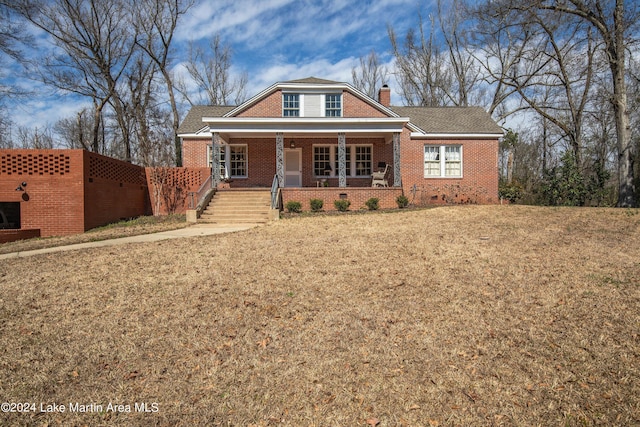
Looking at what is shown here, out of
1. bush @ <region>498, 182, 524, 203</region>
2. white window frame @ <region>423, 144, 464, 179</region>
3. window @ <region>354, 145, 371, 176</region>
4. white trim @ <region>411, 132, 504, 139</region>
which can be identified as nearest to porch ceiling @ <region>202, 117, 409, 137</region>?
white trim @ <region>411, 132, 504, 139</region>

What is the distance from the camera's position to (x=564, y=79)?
21109mm

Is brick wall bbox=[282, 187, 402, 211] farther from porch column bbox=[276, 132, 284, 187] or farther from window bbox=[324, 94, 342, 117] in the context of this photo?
window bbox=[324, 94, 342, 117]

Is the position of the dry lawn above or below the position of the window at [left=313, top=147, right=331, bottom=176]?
below

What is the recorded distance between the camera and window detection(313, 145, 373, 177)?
1922 cm

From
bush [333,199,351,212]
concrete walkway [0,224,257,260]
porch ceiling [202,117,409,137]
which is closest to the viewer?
concrete walkway [0,224,257,260]

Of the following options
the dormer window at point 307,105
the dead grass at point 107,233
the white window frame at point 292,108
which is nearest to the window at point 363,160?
the dormer window at point 307,105

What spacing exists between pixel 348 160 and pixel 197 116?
30.0 ft

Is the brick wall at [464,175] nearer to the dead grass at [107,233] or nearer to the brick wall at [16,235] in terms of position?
the dead grass at [107,233]

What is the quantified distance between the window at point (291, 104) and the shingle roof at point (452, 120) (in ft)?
21.2

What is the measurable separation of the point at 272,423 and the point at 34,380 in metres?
2.32

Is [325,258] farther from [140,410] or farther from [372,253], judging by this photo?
[140,410]

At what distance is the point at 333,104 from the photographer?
1814 centimetres

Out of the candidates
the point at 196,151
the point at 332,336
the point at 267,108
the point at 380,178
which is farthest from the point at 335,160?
the point at 332,336

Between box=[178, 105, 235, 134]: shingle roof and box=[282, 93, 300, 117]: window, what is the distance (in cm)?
433
